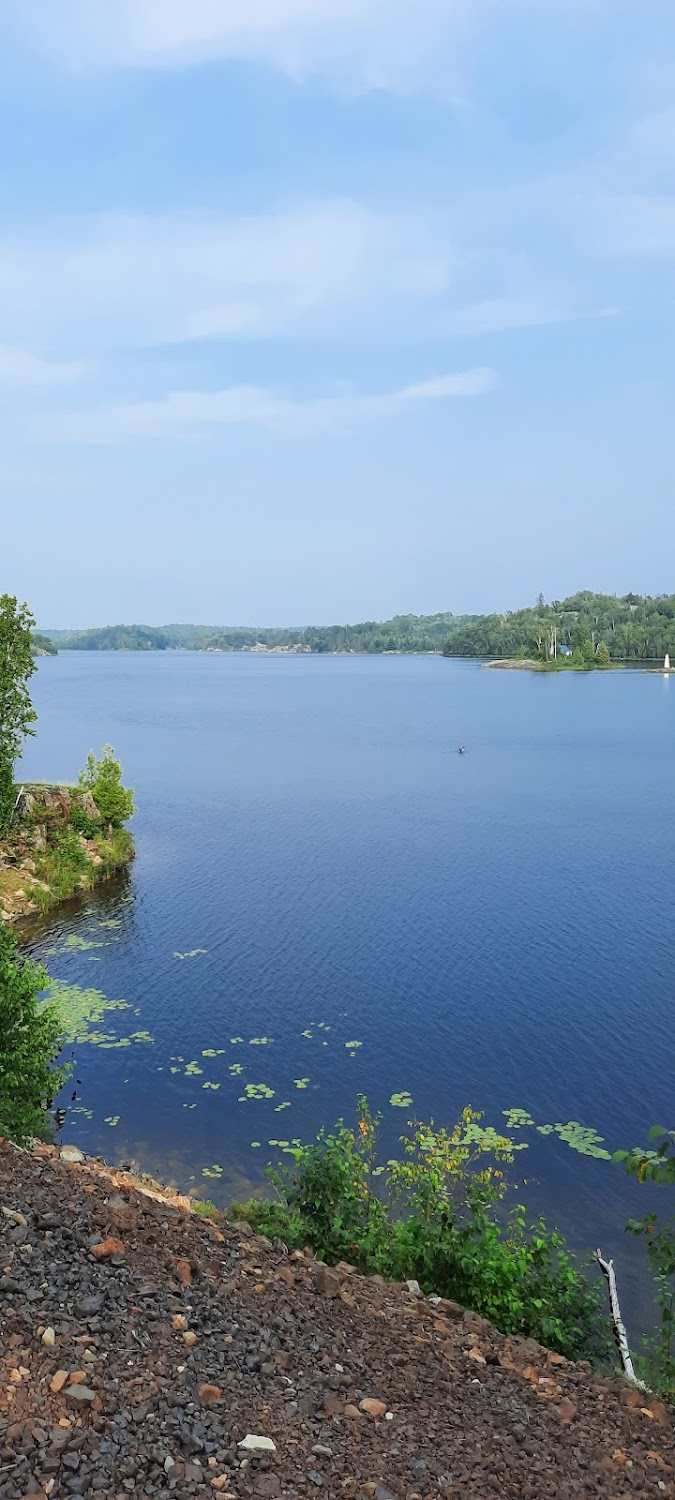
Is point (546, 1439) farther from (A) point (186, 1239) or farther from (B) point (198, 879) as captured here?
(B) point (198, 879)

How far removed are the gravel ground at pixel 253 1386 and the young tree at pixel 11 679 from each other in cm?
3071

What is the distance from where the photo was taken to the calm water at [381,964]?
2622cm

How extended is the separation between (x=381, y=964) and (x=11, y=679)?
20.3 m

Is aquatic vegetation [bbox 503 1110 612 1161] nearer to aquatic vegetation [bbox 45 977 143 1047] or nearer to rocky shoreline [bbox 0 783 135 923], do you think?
aquatic vegetation [bbox 45 977 143 1047]

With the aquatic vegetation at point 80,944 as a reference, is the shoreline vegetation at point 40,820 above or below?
above

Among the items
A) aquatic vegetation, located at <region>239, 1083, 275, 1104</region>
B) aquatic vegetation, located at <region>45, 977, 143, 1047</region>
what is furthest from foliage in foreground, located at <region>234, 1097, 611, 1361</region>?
aquatic vegetation, located at <region>45, 977, 143, 1047</region>

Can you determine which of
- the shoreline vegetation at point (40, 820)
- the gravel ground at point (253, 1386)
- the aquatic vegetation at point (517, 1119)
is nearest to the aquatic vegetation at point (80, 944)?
the shoreline vegetation at point (40, 820)

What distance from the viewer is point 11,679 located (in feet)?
137

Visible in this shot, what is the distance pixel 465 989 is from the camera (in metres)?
35.2

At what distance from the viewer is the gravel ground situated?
8.42 meters

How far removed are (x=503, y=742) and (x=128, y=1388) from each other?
10171 cm

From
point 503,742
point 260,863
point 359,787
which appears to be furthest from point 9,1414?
point 503,742

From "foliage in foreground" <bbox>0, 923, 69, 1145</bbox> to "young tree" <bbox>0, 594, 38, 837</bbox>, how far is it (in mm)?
22712

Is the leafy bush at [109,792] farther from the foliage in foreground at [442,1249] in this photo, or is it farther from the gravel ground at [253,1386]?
the gravel ground at [253,1386]
